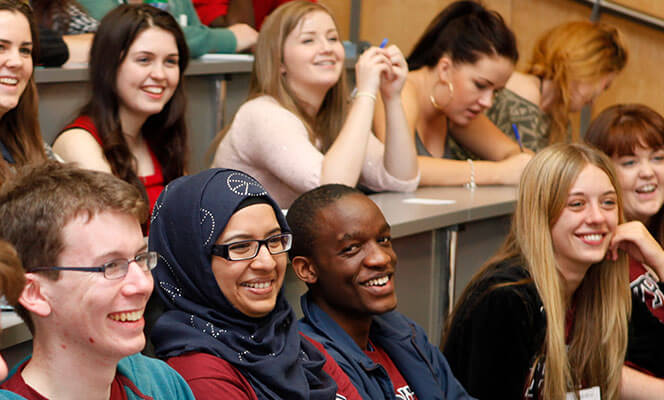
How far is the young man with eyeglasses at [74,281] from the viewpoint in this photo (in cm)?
129

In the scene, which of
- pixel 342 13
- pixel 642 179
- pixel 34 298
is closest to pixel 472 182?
pixel 642 179

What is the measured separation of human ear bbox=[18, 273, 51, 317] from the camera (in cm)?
127

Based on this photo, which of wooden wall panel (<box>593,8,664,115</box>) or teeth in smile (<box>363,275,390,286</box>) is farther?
wooden wall panel (<box>593,8,664,115</box>)

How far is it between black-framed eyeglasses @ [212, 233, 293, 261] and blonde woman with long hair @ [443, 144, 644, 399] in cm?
80

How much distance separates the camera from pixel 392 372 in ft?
6.64

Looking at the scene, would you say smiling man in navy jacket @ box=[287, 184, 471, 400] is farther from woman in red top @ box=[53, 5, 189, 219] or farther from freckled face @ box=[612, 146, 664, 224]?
freckled face @ box=[612, 146, 664, 224]

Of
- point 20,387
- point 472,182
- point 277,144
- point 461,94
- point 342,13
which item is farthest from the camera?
point 342,13

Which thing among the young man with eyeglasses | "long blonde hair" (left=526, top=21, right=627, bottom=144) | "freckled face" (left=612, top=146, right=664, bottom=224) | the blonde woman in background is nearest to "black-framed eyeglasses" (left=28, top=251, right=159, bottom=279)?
the young man with eyeglasses

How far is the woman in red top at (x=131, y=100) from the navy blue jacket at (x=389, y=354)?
966 millimetres

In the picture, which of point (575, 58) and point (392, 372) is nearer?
point (392, 372)

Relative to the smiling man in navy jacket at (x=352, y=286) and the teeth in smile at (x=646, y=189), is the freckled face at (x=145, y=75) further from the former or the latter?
the teeth in smile at (x=646, y=189)

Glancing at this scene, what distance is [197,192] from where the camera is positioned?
1657 millimetres

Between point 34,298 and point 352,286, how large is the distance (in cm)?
81

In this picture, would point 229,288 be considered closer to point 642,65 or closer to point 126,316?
point 126,316
